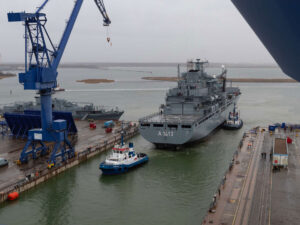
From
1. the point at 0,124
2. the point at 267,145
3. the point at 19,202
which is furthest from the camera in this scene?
the point at 0,124

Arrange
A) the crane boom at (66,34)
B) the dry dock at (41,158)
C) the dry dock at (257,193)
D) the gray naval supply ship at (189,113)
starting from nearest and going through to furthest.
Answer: the dry dock at (257,193)
the dry dock at (41,158)
the crane boom at (66,34)
the gray naval supply ship at (189,113)

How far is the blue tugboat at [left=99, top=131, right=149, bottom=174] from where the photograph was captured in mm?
26062

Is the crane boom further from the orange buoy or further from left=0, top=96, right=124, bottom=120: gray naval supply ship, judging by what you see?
left=0, top=96, right=124, bottom=120: gray naval supply ship

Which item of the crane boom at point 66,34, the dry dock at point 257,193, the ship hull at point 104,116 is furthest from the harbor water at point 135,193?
the ship hull at point 104,116

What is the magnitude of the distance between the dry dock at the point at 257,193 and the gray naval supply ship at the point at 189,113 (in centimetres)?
615

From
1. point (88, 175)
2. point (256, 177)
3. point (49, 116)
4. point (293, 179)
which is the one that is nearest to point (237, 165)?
point (256, 177)

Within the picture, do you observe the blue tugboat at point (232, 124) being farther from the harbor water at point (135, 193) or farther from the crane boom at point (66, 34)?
the crane boom at point (66, 34)

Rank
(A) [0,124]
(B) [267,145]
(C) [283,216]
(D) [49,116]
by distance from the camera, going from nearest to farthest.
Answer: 1. (C) [283,216]
2. (D) [49,116]
3. (B) [267,145]
4. (A) [0,124]

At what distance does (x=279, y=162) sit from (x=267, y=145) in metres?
8.12

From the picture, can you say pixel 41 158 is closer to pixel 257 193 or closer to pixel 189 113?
pixel 189 113

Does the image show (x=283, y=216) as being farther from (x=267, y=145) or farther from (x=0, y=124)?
(x=0, y=124)

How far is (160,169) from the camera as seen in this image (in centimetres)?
2775

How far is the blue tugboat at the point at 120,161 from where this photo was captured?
85.5 feet

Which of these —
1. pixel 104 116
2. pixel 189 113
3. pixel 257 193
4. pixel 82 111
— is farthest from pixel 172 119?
pixel 82 111
